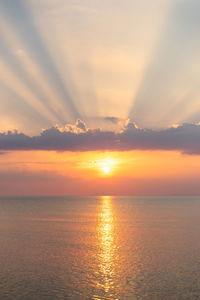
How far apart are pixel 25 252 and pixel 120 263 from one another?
62.0 feet

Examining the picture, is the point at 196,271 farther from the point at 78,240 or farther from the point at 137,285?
the point at 78,240

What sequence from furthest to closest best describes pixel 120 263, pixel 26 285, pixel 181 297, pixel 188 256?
1. pixel 188 256
2. pixel 120 263
3. pixel 26 285
4. pixel 181 297

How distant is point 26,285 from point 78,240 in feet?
122

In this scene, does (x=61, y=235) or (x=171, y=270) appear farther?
(x=61, y=235)

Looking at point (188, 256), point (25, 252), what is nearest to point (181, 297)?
point (188, 256)

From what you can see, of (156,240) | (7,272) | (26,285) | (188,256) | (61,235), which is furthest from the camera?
(61,235)

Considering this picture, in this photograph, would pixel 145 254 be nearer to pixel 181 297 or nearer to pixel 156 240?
pixel 156 240

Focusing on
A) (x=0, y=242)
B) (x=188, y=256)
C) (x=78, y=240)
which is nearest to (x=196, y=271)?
(x=188, y=256)

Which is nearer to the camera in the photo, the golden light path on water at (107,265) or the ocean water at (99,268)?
the ocean water at (99,268)

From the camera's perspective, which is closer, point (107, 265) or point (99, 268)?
point (99, 268)

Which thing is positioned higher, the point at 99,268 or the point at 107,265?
the point at 107,265

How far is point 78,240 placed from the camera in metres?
74.9

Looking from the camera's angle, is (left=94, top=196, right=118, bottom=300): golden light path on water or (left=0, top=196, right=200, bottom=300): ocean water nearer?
(left=0, top=196, right=200, bottom=300): ocean water

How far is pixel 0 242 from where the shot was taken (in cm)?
6838
